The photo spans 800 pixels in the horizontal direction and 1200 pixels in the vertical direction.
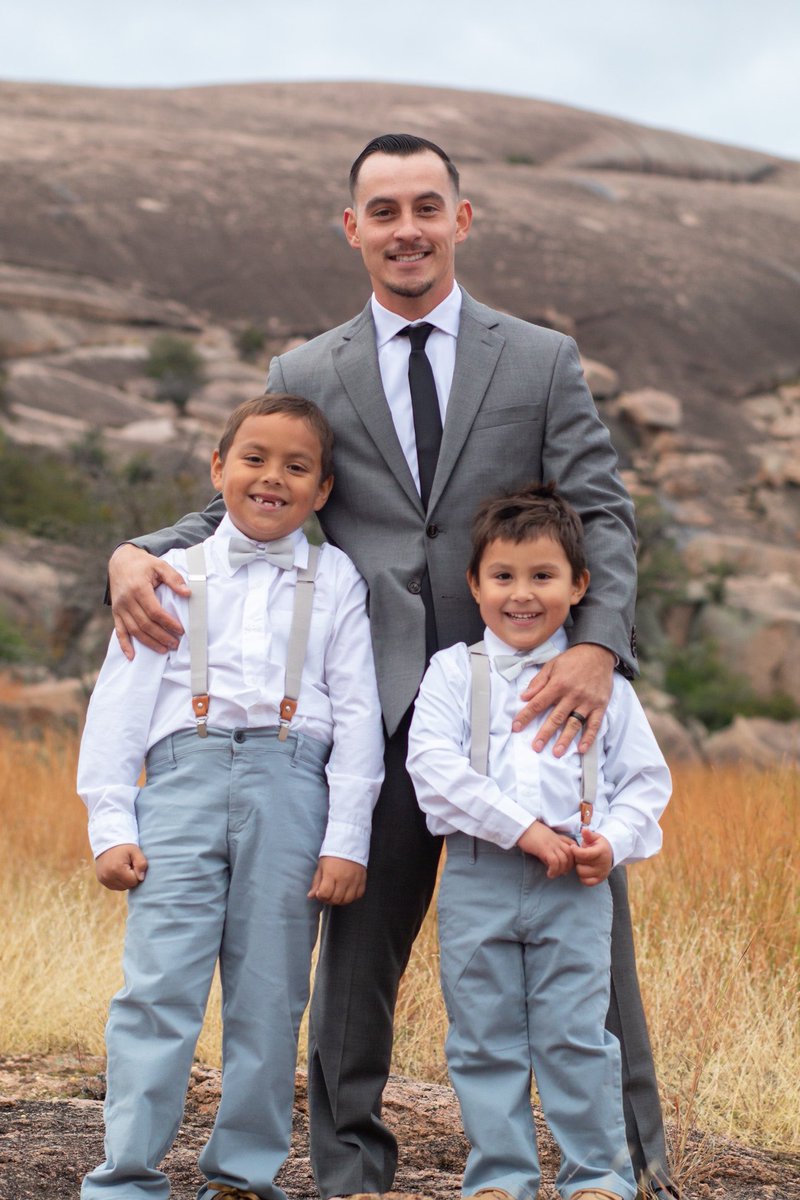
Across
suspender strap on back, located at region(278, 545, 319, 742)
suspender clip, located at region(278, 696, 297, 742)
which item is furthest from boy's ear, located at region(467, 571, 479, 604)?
suspender clip, located at region(278, 696, 297, 742)

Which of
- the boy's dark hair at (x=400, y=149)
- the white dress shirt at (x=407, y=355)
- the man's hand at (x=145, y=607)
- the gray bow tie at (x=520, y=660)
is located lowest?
the gray bow tie at (x=520, y=660)

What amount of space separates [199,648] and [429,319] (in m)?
1.12

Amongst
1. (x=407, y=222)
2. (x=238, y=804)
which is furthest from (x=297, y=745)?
(x=407, y=222)

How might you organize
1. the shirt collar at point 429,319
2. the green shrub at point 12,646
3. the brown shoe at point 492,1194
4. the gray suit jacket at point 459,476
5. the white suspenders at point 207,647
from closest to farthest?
the brown shoe at point 492,1194
the white suspenders at point 207,647
the gray suit jacket at point 459,476
the shirt collar at point 429,319
the green shrub at point 12,646

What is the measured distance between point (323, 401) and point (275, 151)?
3860 cm

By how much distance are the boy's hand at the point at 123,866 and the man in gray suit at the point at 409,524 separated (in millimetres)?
571

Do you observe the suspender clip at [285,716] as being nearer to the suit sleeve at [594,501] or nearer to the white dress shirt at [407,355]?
the suit sleeve at [594,501]

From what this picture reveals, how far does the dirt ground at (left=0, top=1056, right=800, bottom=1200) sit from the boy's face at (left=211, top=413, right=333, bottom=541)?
1.69 metres

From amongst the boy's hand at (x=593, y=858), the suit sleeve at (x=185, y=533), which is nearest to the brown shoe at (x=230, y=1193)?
the boy's hand at (x=593, y=858)

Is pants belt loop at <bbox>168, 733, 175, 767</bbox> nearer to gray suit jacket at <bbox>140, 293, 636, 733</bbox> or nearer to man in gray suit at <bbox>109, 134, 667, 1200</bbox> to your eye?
man in gray suit at <bbox>109, 134, 667, 1200</bbox>

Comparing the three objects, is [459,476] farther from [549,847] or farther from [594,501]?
[549,847]

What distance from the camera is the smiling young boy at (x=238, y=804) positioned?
2.99 meters

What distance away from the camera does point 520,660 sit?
10.6ft

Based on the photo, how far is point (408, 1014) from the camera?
5047 millimetres
